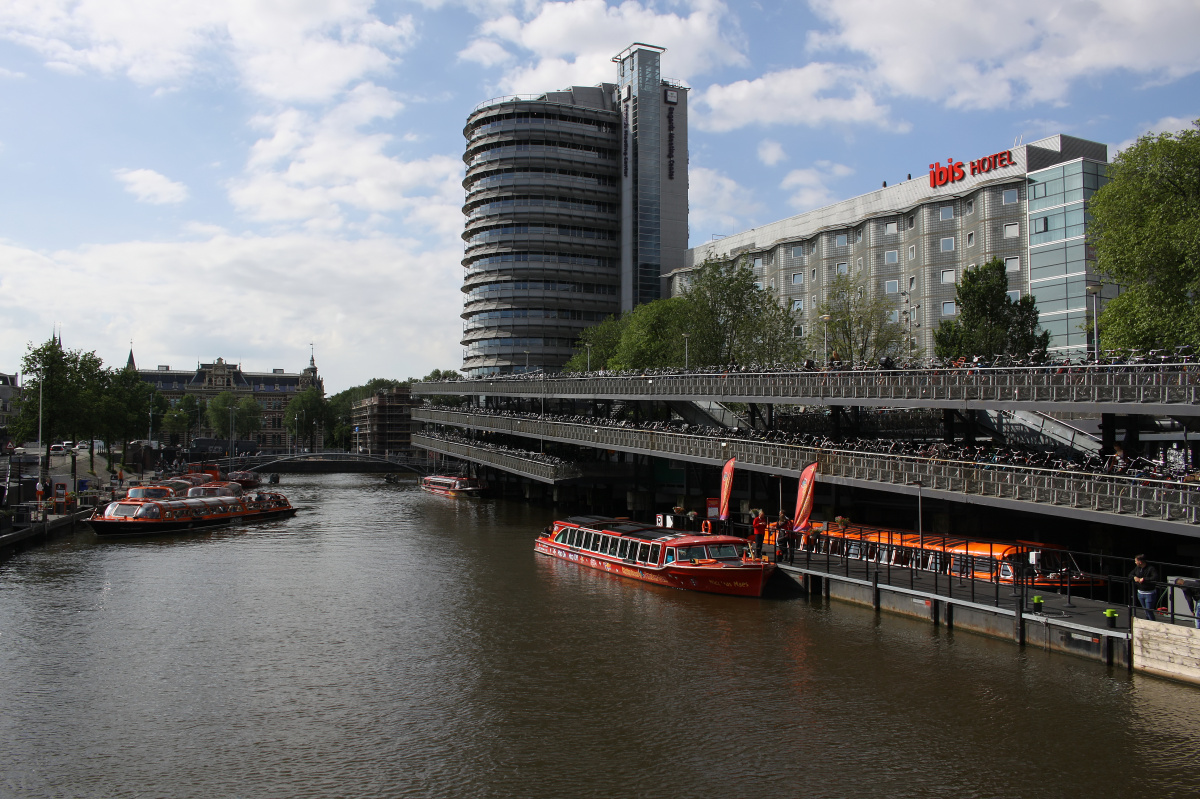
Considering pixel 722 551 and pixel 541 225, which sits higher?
pixel 541 225

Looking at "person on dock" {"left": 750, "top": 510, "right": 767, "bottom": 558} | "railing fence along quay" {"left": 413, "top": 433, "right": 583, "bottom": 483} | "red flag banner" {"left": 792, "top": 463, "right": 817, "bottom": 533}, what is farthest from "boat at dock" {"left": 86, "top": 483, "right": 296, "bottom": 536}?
"red flag banner" {"left": 792, "top": 463, "right": 817, "bottom": 533}

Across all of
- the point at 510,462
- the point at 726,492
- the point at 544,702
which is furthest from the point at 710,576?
the point at 510,462

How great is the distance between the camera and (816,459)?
1700 inches

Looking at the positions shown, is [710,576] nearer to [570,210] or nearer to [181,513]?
[181,513]

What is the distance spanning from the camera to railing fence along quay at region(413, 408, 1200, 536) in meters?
28.0

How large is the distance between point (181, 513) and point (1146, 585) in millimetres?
62473

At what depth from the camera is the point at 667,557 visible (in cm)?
4150

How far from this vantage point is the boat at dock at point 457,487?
10256 cm

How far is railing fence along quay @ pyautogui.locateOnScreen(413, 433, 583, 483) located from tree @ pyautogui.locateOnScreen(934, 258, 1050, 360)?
32434mm

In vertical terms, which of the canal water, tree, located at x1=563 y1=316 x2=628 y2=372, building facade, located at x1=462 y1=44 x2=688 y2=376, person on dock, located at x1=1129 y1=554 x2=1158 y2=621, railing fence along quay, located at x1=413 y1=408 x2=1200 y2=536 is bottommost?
the canal water

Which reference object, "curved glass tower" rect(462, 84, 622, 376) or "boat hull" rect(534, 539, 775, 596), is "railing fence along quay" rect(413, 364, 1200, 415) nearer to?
"boat hull" rect(534, 539, 775, 596)

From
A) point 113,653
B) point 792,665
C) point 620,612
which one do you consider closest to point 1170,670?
point 792,665

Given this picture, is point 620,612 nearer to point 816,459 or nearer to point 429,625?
point 429,625

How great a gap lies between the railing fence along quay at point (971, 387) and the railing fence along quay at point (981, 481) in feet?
9.48
